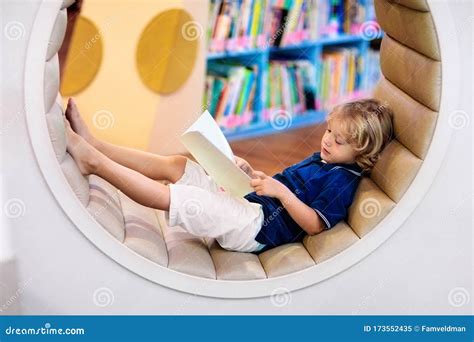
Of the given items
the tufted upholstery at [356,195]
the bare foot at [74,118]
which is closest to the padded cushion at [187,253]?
the tufted upholstery at [356,195]

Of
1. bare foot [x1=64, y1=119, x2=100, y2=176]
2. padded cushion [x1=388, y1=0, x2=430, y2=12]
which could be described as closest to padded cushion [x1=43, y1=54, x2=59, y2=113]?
bare foot [x1=64, y1=119, x2=100, y2=176]

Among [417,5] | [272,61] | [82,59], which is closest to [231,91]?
[272,61]

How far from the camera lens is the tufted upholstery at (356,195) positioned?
1604 mm

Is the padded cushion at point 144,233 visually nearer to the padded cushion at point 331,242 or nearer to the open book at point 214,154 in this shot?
the open book at point 214,154

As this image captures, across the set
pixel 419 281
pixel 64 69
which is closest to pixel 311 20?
pixel 64 69

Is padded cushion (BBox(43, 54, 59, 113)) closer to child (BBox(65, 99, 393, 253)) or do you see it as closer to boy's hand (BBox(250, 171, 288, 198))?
child (BBox(65, 99, 393, 253))

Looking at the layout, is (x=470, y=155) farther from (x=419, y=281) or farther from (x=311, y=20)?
(x=311, y=20)

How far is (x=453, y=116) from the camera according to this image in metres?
1.63

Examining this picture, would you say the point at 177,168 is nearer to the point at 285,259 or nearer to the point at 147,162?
the point at 147,162

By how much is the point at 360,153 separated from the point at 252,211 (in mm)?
327

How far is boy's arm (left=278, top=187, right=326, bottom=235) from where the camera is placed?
173 cm

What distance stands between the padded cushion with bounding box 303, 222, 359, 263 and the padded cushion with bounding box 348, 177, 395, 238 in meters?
0.02

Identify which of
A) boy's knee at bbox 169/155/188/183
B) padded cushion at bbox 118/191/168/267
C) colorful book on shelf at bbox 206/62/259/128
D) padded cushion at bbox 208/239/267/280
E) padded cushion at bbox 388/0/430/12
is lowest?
colorful book on shelf at bbox 206/62/259/128

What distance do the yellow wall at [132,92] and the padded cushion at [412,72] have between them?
146cm
